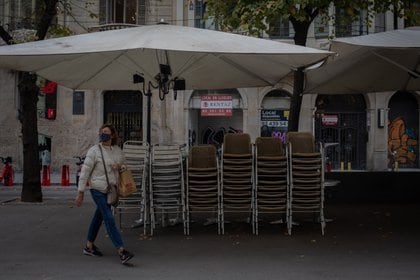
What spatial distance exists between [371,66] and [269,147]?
3386mm

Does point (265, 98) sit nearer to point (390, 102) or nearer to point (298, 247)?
point (390, 102)

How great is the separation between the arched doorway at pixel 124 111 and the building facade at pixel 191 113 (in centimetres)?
5

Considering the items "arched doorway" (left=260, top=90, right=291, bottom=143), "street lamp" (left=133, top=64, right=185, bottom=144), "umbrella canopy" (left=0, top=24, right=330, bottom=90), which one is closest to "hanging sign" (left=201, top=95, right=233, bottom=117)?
"arched doorway" (left=260, top=90, right=291, bottom=143)

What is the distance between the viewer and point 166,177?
27.9 ft

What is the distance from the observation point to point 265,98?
26.8m

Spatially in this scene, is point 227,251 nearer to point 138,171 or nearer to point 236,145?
point 236,145

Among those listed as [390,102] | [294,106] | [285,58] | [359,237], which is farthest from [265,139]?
[390,102]

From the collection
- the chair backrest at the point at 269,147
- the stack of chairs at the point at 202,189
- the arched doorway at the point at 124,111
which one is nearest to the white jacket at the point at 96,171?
the stack of chairs at the point at 202,189

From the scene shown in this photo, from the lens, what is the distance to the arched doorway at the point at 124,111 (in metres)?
26.5

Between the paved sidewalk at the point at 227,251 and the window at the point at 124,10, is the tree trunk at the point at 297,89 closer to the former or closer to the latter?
the paved sidewalk at the point at 227,251

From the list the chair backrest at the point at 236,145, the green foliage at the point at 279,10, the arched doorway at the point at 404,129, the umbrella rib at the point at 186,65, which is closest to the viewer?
the chair backrest at the point at 236,145

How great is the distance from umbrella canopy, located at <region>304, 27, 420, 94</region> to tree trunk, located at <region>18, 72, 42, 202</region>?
6.50 m

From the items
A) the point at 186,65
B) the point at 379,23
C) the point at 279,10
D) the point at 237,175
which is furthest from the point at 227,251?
the point at 379,23

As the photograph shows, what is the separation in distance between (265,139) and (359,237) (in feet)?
6.85
